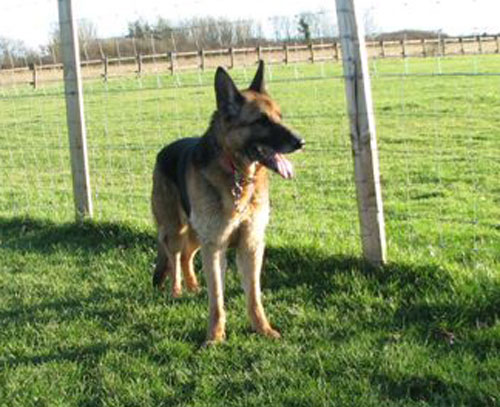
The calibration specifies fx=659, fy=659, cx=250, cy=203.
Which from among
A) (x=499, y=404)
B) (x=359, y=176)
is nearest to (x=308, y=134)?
(x=359, y=176)

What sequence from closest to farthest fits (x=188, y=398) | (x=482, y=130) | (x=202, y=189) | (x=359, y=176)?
(x=188, y=398) → (x=202, y=189) → (x=359, y=176) → (x=482, y=130)

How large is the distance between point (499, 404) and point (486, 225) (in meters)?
3.90

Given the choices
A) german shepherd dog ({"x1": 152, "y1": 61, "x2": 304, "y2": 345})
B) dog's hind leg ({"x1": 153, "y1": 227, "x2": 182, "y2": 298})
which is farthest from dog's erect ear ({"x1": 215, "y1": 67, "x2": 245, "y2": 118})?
dog's hind leg ({"x1": 153, "y1": 227, "x2": 182, "y2": 298})

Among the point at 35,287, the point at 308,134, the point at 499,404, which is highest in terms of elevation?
the point at 308,134

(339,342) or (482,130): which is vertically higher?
(482,130)

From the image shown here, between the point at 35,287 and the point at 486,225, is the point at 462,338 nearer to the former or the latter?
the point at 486,225

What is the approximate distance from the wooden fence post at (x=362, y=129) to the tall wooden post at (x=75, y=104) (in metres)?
3.54

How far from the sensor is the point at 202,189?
481 cm

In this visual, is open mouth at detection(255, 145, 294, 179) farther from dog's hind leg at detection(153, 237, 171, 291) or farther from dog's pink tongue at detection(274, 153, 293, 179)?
dog's hind leg at detection(153, 237, 171, 291)

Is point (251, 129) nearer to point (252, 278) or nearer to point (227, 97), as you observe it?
point (227, 97)

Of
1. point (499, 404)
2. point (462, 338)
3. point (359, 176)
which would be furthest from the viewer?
point (359, 176)

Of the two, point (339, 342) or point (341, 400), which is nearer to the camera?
point (341, 400)

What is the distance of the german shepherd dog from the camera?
179 inches

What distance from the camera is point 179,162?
5398 mm
